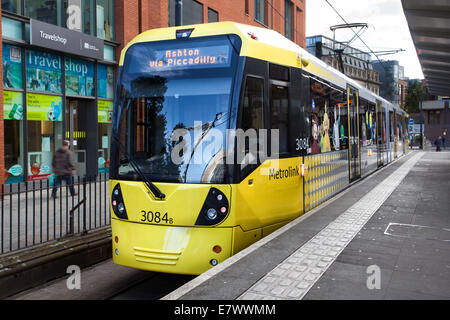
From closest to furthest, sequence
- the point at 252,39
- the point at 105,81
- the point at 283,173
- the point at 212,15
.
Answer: the point at 252,39
the point at 283,173
the point at 105,81
the point at 212,15

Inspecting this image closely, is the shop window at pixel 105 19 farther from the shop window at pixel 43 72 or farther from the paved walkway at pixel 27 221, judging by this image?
the paved walkway at pixel 27 221

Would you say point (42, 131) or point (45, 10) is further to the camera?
point (42, 131)

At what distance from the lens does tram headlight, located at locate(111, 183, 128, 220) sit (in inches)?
229

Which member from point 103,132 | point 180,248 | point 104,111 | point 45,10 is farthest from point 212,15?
point 180,248

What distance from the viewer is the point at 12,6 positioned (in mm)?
13297

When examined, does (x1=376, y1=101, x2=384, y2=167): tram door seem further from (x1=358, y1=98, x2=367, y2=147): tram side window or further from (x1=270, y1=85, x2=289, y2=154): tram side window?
(x1=270, y1=85, x2=289, y2=154): tram side window

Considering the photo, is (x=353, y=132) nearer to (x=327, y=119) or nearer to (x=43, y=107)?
(x=327, y=119)

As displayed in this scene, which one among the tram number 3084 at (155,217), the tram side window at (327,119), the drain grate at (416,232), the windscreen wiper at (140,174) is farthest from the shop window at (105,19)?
the drain grate at (416,232)

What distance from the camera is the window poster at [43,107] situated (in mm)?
14148

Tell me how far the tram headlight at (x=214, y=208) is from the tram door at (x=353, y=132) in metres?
7.00

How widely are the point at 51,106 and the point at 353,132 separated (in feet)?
31.0

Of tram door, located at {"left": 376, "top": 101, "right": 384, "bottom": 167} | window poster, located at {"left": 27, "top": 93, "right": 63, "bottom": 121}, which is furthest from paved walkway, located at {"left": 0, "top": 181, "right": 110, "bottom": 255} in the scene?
tram door, located at {"left": 376, "top": 101, "right": 384, "bottom": 167}
